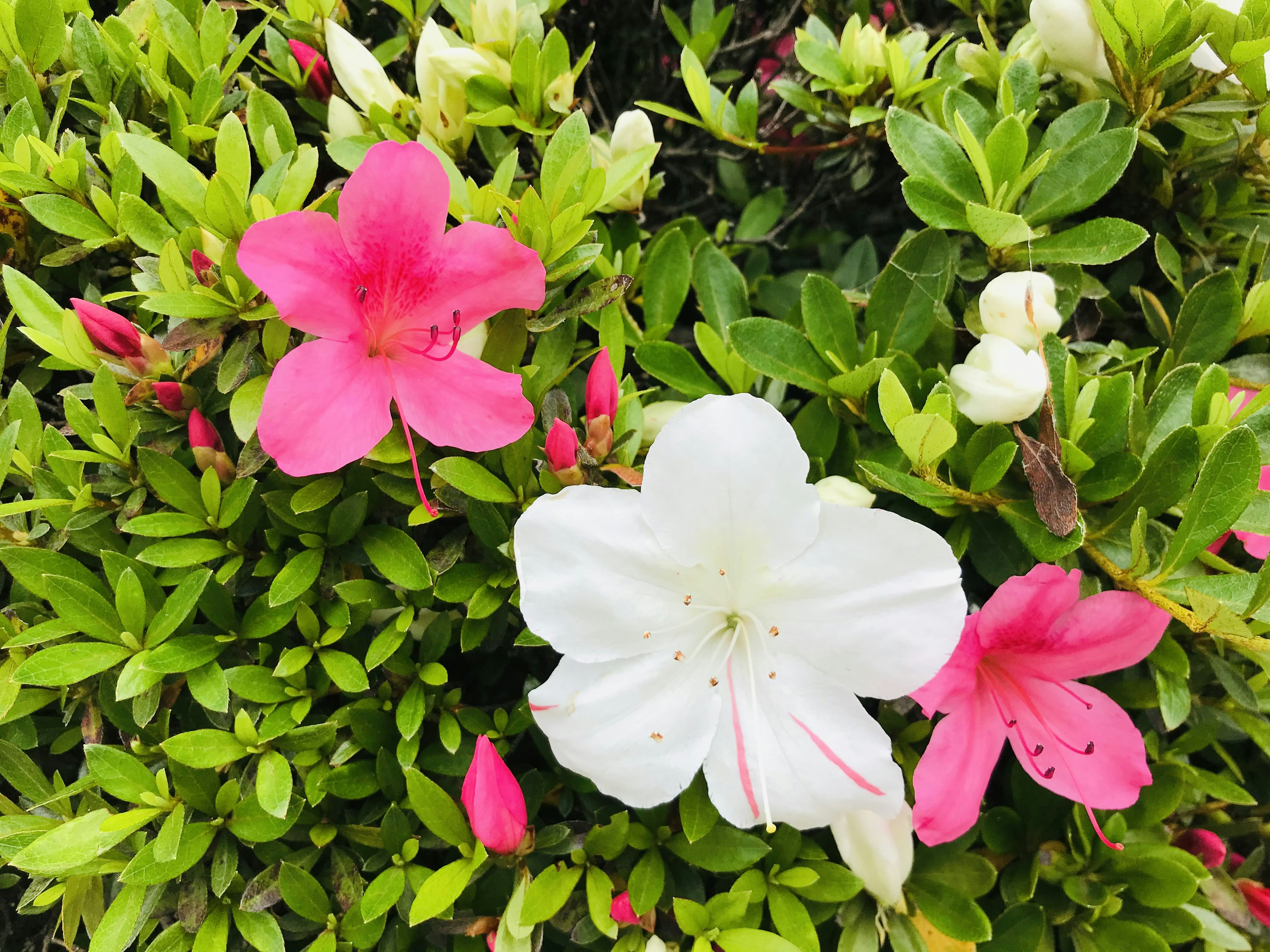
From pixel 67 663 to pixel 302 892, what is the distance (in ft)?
1.05

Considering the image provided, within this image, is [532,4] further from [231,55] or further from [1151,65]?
[1151,65]

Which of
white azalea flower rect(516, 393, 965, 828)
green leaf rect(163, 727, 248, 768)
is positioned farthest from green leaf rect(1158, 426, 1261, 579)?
green leaf rect(163, 727, 248, 768)

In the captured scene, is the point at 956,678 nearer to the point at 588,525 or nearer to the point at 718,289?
the point at 588,525

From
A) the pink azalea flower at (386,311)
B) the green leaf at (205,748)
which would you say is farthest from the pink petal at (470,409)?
the green leaf at (205,748)

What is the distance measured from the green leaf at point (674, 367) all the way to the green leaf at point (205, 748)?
22.7 inches

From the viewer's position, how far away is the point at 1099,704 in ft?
2.96

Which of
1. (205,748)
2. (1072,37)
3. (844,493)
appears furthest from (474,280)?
(1072,37)

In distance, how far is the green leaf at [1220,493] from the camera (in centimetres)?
76

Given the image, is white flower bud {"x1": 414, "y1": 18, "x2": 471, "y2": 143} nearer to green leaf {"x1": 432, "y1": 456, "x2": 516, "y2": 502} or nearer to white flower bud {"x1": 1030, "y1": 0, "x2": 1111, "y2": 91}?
green leaf {"x1": 432, "y1": 456, "x2": 516, "y2": 502}

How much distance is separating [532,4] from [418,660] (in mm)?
807

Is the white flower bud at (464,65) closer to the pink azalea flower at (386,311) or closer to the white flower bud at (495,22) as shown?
the white flower bud at (495,22)

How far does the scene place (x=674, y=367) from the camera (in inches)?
38.8

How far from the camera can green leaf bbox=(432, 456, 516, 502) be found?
816 millimetres

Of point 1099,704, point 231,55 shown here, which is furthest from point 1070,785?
point 231,55
